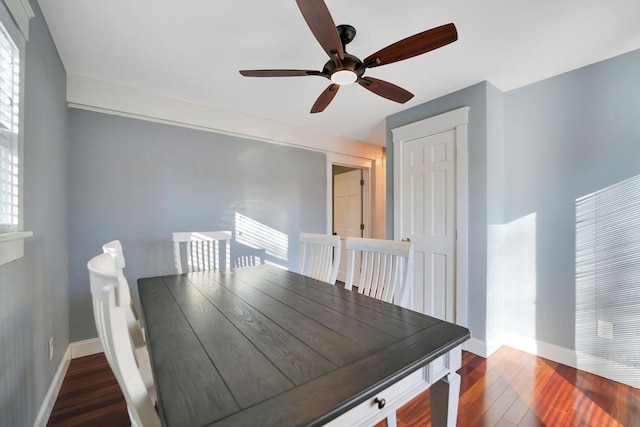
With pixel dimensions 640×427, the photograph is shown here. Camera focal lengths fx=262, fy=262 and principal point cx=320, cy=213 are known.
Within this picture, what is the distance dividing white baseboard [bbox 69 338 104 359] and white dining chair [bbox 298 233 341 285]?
195 centimetres

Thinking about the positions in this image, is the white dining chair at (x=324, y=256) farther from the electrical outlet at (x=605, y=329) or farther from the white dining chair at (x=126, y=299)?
the electrical outlet at (x=605, y=329)

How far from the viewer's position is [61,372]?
1.88 meters

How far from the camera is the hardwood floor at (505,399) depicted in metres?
1.53

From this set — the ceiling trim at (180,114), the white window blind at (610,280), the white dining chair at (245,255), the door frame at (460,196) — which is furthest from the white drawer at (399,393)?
the ceiling trim at (180,114)

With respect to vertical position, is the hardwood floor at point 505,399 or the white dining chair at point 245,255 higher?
the white dining chair at point 245,255

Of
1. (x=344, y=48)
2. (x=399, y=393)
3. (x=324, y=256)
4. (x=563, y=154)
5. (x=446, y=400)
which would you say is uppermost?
(x=344, y=48)

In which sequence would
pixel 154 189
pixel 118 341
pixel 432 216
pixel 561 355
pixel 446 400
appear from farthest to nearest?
1. pixel 432 216
2. pixel 154 189
3. pixel 561 355
4. pixel 446 400
5. pixel 118 341

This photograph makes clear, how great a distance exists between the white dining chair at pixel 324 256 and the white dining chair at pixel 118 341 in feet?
4.29

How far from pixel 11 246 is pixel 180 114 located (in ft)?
6.28

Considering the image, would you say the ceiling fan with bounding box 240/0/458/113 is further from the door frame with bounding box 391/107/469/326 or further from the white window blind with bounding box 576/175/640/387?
the white window blind with bounding box 576/175/640/387

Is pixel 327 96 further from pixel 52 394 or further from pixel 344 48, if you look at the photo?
pixel 52 394

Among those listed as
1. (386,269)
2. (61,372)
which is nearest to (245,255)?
(61,372)

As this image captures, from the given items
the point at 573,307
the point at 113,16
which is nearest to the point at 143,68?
the point at 113,16

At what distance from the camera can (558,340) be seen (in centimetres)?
216
